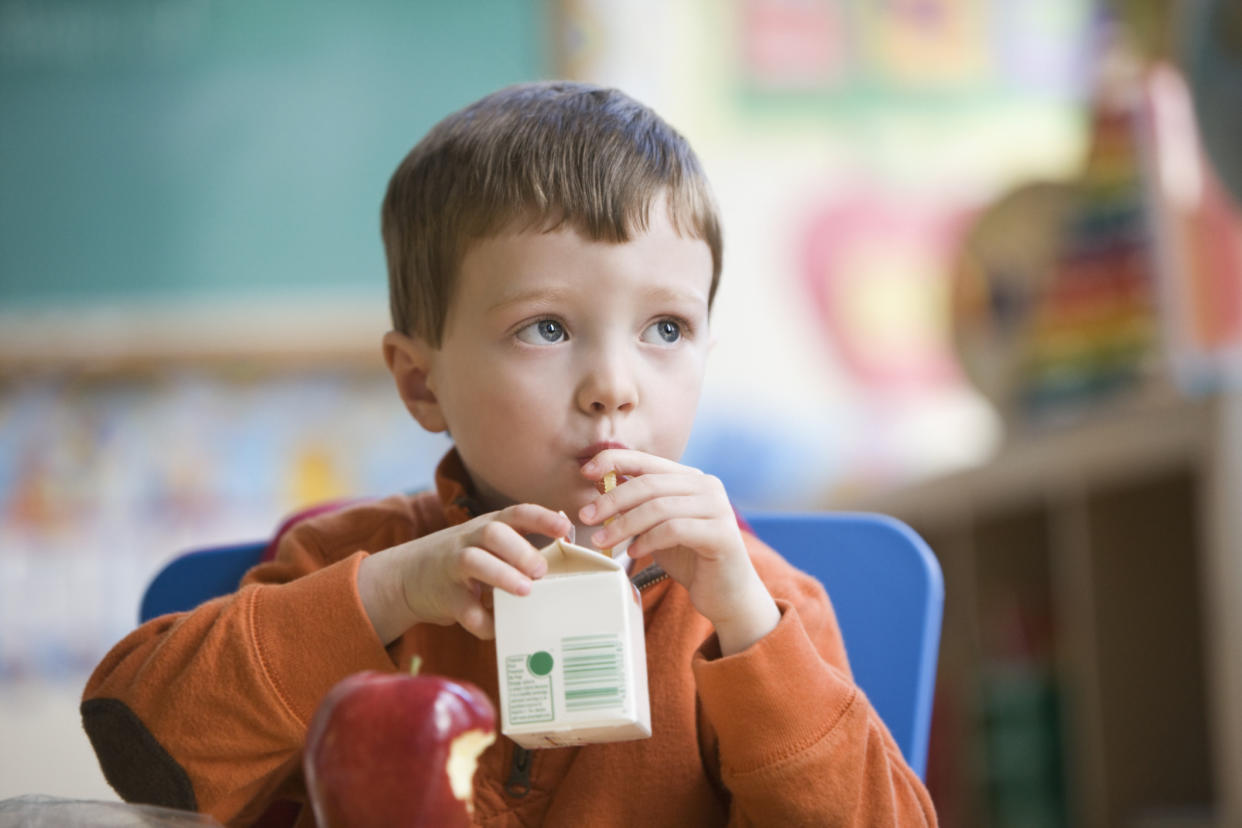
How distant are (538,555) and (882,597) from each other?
17.8 inches

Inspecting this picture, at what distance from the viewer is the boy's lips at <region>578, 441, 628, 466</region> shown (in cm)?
79

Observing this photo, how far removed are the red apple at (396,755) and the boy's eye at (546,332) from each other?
34cm

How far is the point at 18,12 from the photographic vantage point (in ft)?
9.89

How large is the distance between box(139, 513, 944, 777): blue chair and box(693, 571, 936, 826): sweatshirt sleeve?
235 millimetres

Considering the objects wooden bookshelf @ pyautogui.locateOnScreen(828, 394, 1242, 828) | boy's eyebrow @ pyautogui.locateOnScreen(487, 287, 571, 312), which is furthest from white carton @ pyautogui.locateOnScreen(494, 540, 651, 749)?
wooden bookshelf @ pyautogui.locateOnScreen(828, 394, 1242, 828)

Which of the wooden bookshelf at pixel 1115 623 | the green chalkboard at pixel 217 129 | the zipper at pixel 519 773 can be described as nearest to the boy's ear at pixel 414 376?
the zipper at pixel 519 773

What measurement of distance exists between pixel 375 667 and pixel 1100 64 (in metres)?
1.85

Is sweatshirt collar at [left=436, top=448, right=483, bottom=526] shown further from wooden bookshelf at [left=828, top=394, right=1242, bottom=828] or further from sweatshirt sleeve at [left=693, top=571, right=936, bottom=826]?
wooden bookshelf at [left=828, top=394, right=1242, bottom=828]

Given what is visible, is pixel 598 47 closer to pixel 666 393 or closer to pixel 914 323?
pixel 914 323

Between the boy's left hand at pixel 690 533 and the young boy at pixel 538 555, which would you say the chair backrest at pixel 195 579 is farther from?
the boy's left hand at pixel 690 533

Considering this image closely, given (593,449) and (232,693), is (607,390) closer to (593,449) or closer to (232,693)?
(593,449)

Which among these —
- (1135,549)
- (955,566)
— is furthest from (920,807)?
(955,566)

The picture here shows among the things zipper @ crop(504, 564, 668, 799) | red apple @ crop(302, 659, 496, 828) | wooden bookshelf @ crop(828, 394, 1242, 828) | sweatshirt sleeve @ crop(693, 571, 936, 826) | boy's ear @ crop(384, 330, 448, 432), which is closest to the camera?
red apple @ crop(302, 659, 496, 828)

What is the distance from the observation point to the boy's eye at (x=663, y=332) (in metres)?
0.83
